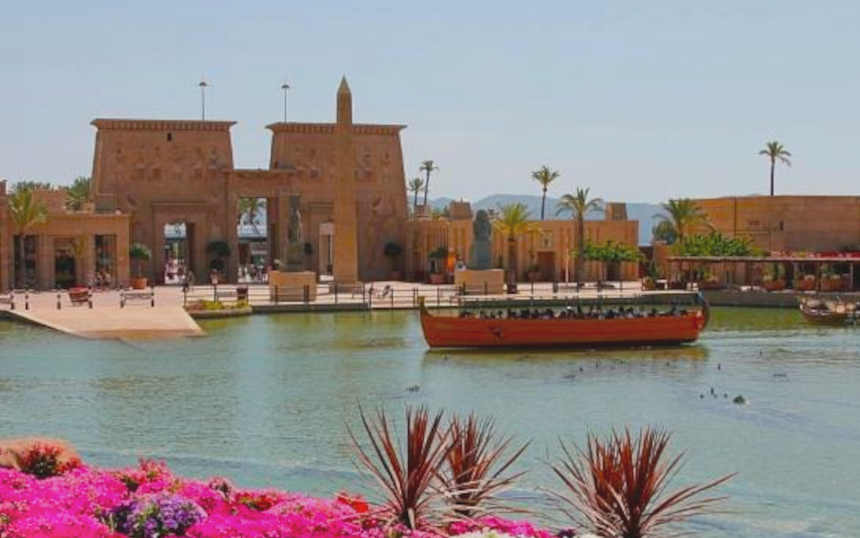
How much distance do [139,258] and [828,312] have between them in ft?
101

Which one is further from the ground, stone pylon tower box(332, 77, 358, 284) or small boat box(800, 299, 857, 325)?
stone pylon tower box(332, 77, 358, 284)

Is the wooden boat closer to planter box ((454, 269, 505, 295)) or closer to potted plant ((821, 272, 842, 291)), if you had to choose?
planter box ((454, 269, 505, 295))

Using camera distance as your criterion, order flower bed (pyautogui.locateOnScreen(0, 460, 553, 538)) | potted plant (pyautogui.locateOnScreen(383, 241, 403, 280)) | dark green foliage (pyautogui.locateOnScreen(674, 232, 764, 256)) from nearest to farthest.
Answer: flower bed (pyautogui.locateOnScreen(0, 460, 553, 538))
dark green foliage (pyautogui.locateOnScreen(674, 232, 764, 256))
potted plant (pyautogui.locateOnScreen(383, 241, 403, 280))

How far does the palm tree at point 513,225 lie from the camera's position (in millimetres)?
63844

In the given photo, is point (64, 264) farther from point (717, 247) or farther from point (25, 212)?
point (717, 247)

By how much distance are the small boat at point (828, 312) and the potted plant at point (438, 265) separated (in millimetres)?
21703

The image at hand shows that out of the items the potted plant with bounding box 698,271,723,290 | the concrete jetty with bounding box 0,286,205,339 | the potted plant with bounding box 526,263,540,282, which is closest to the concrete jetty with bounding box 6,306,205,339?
the concrete jetty with bounding box 0,286,205,339

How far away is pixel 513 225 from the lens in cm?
6406

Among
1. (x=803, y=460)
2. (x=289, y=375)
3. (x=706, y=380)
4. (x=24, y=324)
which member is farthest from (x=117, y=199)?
(x=803, y=460)

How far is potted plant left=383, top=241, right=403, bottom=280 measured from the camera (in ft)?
229

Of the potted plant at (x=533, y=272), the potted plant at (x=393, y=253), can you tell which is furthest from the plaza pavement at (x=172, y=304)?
the potted plant at (x=393, y=253)

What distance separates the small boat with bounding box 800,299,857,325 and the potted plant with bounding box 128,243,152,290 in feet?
92.7

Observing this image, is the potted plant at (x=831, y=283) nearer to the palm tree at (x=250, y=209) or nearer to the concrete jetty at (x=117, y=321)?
the concrete jetty at (x=117, y=321)

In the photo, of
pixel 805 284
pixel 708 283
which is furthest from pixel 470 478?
pixel 708 283
